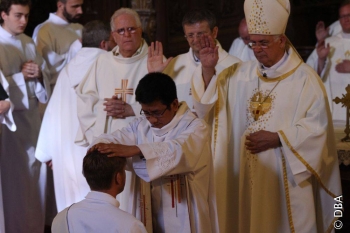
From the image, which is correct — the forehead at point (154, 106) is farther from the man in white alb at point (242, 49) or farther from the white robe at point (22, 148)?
the man in white alb at point (242, 49)

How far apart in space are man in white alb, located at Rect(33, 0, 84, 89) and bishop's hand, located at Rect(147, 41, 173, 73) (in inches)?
88.9

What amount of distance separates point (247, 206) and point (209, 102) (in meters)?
0.82

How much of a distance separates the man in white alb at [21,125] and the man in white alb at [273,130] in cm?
215

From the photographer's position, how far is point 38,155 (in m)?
6.38

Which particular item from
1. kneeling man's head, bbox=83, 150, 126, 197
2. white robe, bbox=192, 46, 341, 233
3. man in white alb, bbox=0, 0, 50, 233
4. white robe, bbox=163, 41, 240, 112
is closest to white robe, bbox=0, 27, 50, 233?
man in white alb, bbox=0, 0, 50, 233

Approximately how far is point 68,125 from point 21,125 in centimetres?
61

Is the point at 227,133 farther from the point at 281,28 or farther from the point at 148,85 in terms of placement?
the point at 148,85

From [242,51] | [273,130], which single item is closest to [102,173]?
[273,130]

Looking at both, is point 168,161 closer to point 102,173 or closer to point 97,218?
point 102,173

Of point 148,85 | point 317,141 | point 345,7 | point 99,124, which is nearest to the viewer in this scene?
point 148,85

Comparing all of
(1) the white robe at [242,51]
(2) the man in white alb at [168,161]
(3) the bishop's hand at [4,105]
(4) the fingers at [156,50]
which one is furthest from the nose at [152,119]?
(1) the white robe at [242,51]

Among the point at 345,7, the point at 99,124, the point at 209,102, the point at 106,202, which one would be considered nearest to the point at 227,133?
the point at 209,102

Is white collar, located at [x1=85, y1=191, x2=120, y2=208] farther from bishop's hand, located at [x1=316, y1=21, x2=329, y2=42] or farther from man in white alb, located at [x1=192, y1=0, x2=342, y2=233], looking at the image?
bishop's hand, located at [x1=316, y1=21, x2=329, y2=42]

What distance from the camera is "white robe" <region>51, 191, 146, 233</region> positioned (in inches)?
122
